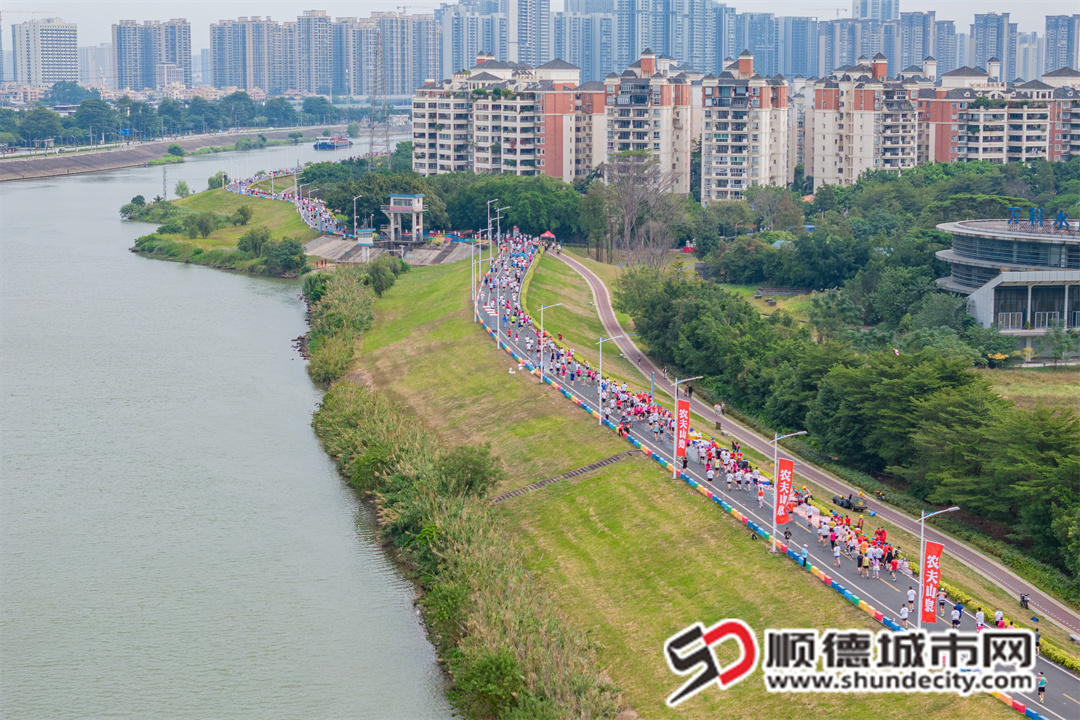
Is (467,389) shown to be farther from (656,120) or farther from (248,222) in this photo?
(656,120)

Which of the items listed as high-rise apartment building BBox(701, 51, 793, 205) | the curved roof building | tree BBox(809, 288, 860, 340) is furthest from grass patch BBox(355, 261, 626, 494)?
high-rise apartment building BBox(701, 51, 793, 205)

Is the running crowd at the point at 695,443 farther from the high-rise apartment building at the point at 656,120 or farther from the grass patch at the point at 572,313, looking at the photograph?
the high-rise apartment building at the point at 656,120

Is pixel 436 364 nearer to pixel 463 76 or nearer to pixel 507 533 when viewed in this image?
pixel 507 533

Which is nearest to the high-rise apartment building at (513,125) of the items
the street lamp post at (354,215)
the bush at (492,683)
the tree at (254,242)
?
the street lamp post at (354,215)

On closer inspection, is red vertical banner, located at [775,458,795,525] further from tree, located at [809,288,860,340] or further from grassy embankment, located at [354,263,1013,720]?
tree, located at [809,288,860,340]

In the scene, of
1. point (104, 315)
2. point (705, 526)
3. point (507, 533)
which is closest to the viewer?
point (705, 526)

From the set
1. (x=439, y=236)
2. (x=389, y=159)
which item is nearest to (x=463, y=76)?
(x=389, y=159)
